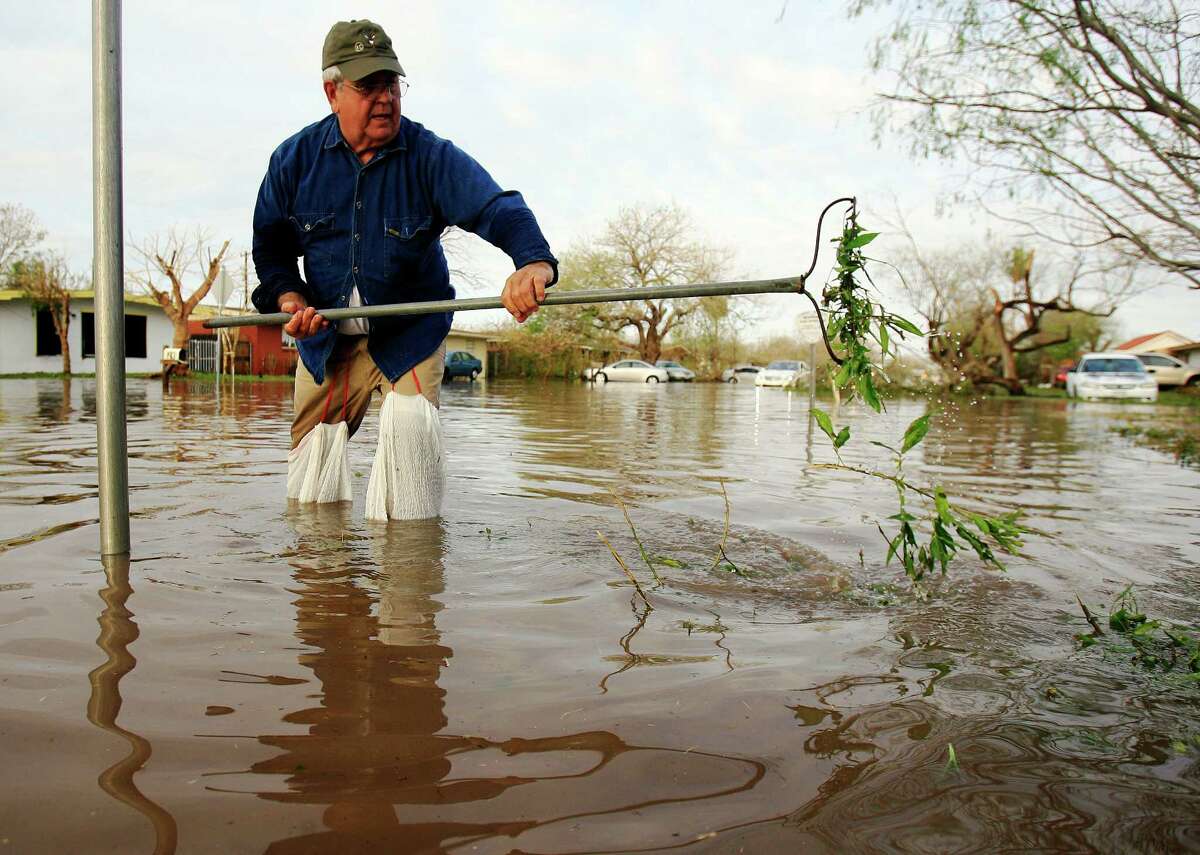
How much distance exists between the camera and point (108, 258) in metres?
3.07

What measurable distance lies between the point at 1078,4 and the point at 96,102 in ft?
29.2

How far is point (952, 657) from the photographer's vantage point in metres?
2.28

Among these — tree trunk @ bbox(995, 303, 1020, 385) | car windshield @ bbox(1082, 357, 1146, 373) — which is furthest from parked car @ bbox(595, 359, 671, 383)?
car windshield @ bbox(1082, 357, 1146, 373)

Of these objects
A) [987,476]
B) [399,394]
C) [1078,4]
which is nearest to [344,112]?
[399,394]

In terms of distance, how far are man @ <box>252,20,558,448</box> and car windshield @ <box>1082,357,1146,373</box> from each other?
30.2 m

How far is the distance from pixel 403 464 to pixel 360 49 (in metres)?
1.76

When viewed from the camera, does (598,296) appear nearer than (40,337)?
Yes

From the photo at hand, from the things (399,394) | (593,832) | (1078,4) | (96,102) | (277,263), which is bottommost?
(593,832)

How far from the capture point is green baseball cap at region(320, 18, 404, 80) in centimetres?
361

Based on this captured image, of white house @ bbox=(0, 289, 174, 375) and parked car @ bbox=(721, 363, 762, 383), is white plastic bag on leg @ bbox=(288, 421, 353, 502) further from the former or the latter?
parked car @ bbox=(721, 363, 762, 383)

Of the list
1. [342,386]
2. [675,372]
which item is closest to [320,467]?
[342,386]

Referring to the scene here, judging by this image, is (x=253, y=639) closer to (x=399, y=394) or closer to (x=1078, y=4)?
(x=399, y=394)

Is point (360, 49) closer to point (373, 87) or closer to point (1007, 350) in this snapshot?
point (373, 87)

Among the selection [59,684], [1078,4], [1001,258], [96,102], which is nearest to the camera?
[59,684]
